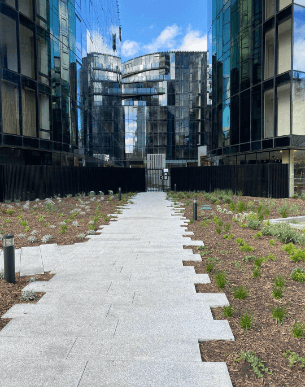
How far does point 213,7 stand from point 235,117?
41.3ft

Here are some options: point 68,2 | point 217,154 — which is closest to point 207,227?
point 217,154

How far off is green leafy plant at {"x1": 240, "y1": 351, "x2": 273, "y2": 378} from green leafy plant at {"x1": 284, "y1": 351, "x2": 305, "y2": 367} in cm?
26

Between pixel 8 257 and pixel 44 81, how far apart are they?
1890 centimetres

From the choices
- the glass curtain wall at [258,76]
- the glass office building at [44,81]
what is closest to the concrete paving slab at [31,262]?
the glass office building at [44,81]

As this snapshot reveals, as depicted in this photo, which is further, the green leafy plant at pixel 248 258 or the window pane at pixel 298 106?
the window pane at pixel 298 106

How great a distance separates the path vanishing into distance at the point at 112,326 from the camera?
282 centimetres

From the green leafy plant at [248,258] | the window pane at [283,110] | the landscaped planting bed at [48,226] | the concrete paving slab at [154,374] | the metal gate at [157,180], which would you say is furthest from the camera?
the metal gate at [157,180]

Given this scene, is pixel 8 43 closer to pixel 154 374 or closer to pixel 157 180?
pixel 157 180

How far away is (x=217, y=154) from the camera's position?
27.8 metres

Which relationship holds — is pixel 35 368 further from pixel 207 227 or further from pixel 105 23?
pixel 105 23

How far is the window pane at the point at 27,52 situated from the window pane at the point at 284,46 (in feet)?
49.6

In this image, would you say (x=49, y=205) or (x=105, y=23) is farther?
(x=105, y=23)

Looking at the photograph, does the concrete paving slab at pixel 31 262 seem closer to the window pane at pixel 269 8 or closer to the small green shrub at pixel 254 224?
the small green shrub at pixel 254 224

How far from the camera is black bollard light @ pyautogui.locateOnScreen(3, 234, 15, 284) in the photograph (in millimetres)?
5059
